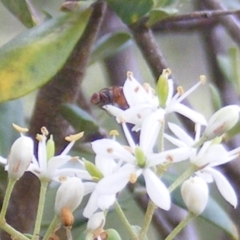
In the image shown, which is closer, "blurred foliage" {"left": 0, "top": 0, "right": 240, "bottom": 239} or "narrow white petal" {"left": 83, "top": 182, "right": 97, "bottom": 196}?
"narrow white petal" {"left": 83, "top": 182, "right": 97, "bottom": 196}

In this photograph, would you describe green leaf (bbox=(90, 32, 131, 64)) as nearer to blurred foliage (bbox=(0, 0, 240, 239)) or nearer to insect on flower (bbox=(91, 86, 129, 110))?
blurred foliage (bbox=(0, 0, 240, 239))

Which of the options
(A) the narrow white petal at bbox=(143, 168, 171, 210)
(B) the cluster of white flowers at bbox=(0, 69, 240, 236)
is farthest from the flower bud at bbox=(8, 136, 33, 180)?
(A) the narrow white petal at bbox=(143, 168, 171, 210)

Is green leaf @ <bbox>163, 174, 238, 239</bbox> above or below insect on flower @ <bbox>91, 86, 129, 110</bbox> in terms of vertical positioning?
below

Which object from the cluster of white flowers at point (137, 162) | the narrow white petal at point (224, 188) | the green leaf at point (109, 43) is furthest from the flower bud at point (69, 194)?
the green leaf at point (109, 43)

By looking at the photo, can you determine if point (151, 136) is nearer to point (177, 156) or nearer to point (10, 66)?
point (177, 156)

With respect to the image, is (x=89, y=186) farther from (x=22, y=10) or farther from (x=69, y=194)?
(x=22, y=10)

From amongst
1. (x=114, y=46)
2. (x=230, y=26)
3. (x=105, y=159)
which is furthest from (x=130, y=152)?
(x=230, y=26)
